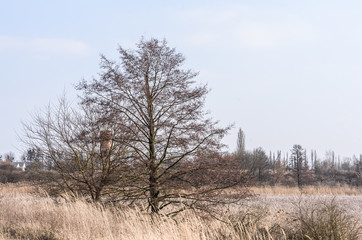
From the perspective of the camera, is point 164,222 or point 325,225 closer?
point 325,225

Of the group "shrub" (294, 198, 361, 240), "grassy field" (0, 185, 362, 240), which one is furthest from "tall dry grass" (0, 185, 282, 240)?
"shrub" (294, 198, 361, 240)

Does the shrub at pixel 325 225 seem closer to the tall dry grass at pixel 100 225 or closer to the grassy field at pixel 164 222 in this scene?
the grassy field at pixel 164 222

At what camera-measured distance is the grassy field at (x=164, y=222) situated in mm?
7641

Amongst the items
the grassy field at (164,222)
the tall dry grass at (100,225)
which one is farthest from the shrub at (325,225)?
the tall dry grass at (100,225)

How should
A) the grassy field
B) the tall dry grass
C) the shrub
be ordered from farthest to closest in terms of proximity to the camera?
the tall dry grass, the grassy field, the shrub

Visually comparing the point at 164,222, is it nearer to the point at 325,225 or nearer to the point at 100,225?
the point at 100,225

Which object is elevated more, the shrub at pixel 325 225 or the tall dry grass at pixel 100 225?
the shrub at pixel 325 225

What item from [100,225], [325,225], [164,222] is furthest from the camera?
[100,225]

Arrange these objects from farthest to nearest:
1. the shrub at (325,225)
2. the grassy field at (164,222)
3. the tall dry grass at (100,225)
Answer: the tall dry grass at (100,225) < the grassy field at (164,222) < the shrub at (325,225)

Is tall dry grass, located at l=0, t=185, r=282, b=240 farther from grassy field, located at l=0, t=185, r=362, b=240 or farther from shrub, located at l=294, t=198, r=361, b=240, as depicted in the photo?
shrub, located at l=294, t=198, r=361, b=240

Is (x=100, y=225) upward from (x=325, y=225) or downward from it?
downward

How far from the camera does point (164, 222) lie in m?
8.27

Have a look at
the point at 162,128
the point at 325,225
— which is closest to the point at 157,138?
the point at 162,128

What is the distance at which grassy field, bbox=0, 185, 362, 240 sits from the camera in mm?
7641
